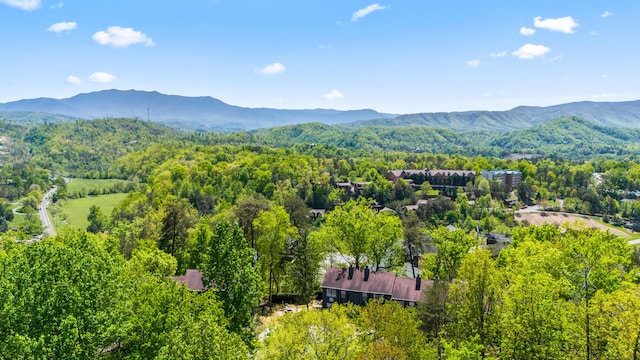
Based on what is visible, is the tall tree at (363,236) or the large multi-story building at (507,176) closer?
the tall tree at (363,236)

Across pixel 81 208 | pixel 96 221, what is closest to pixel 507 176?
pixel 96 221

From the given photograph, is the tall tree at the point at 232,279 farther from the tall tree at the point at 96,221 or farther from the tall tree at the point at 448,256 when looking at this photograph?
the tall tree at the point at 96,221

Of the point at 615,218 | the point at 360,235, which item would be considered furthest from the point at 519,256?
the point at 615,218

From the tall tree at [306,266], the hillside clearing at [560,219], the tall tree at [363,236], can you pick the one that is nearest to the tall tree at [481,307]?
the tall tree at [306,266]

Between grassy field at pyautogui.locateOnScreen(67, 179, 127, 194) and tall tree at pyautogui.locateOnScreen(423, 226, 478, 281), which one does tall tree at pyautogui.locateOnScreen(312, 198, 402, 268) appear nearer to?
tall tree at pyautogui.locateOnScreen(423, 226, 478, 281)

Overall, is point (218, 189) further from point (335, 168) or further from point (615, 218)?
point (615, 218)

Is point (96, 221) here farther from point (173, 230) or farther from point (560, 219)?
point (560, 219)
